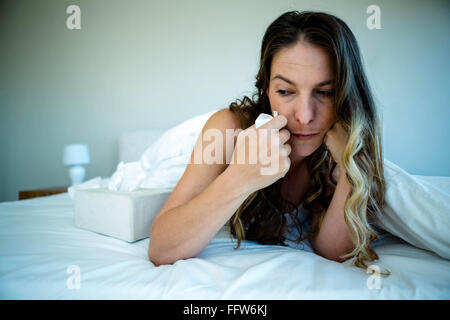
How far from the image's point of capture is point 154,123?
2.74m

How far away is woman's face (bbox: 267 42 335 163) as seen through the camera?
0.72 metres

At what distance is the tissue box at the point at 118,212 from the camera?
928mm

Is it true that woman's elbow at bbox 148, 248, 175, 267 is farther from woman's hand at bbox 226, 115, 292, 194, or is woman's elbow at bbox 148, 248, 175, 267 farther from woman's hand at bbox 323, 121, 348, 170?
woman's hand at bbox 323, 121, 348, 170

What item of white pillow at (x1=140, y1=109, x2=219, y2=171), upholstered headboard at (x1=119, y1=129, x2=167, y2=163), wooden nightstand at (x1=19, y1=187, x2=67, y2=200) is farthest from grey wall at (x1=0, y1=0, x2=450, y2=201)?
white pillow at (x1=140, y1=109, x2=219, y2=171)

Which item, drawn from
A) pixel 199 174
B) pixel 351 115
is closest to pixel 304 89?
pixel 351 115

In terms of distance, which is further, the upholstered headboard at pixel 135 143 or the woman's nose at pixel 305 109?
the upholstered headboard at pixel 135 143

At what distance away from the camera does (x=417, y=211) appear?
26.7 inches

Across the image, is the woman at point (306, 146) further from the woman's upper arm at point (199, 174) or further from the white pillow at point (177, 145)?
the white pillow at point (177, 145)

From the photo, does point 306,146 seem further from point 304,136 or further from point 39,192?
point 39,192

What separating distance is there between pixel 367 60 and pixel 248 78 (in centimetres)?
105

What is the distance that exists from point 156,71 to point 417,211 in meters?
2.62

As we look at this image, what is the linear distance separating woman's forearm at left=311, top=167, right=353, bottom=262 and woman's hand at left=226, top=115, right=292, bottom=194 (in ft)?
0.89

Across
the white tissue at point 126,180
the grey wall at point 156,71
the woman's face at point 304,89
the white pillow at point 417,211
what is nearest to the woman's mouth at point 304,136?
the woman's face at point 304,89

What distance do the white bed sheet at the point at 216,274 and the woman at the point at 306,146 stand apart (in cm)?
8
